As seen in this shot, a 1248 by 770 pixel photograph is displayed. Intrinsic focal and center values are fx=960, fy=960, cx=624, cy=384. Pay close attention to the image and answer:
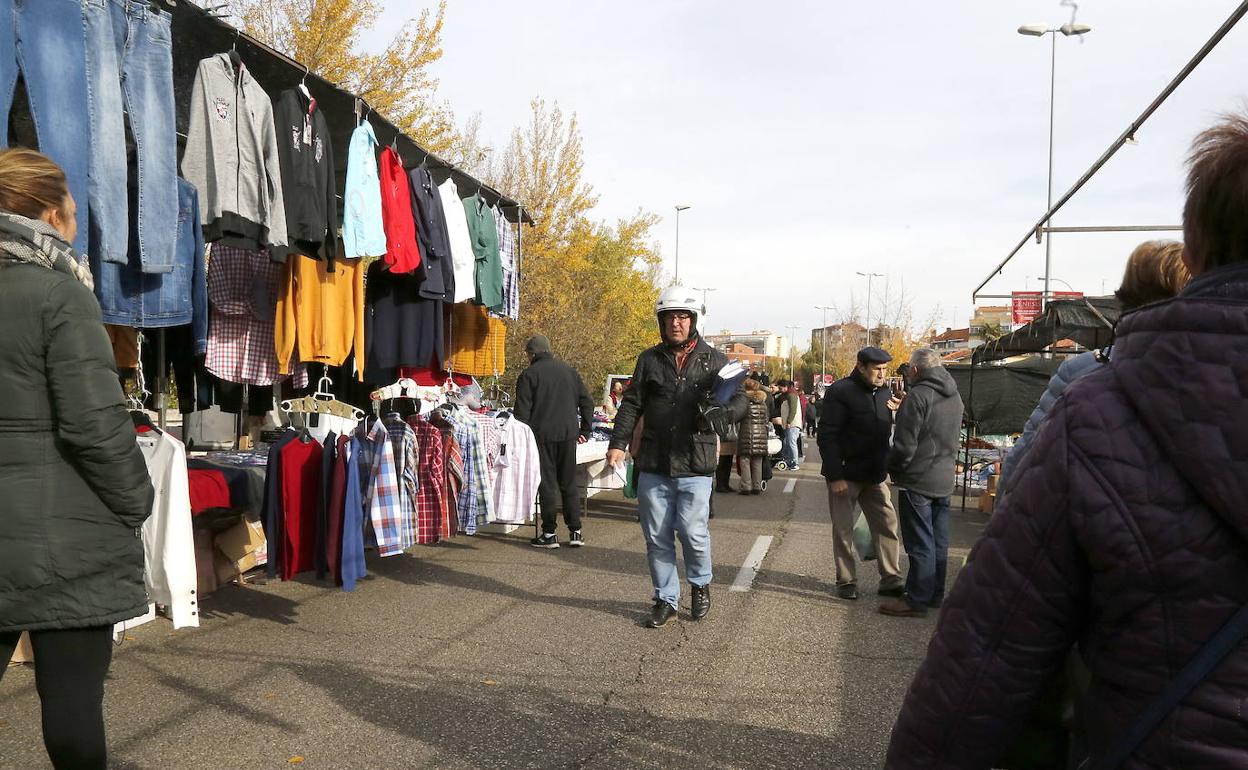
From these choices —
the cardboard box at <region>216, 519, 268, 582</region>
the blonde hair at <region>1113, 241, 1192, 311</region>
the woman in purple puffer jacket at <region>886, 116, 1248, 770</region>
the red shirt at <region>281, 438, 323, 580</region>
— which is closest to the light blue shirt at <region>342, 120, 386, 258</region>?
the red shirt at <region>281, 438, 323, 580</region>

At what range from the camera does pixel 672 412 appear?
640 centimetres

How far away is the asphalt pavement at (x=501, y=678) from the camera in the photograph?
13.3 ft

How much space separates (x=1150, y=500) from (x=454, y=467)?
20.1 feet

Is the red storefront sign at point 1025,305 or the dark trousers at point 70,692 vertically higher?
the red storefront sign at point 1025,305

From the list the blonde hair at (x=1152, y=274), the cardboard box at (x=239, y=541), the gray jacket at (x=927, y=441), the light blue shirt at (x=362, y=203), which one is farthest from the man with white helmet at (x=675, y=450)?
the blonde hair at (x=1152, y=274)

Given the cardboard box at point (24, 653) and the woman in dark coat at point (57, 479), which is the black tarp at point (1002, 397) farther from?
the woman in dark coat at point (57, 479)

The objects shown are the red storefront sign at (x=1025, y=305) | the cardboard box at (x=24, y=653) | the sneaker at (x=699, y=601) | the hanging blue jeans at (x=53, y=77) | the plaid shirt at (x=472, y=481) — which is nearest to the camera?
the hanging blue jeans at (x=53, y=77)

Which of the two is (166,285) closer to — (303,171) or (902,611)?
(303,171)

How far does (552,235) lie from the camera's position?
25797 millimetres

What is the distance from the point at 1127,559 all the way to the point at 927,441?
5696mm

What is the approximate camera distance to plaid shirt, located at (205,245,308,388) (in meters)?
6.35

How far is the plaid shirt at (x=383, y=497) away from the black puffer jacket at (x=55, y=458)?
3327mm

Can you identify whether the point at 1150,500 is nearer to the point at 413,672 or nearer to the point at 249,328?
the point at 413,672

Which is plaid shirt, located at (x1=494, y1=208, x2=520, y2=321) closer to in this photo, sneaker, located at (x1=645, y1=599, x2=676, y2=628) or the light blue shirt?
the light blue shirt
